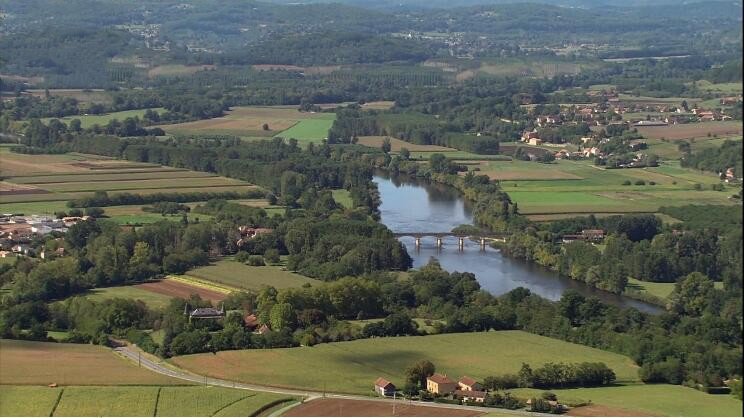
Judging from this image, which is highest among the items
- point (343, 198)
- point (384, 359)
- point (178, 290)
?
point (384, 359)

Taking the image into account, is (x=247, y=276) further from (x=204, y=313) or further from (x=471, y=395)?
(x=471, y=395)

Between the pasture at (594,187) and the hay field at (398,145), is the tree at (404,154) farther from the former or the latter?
the pasture at (594,187)

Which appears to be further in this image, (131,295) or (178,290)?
(178,290)

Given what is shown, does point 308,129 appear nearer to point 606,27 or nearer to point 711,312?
point 711,312

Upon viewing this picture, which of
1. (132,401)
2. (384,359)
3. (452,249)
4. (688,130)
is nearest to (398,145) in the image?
(688,130)

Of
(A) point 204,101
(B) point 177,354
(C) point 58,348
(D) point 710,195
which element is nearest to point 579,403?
(B) point 177,354
